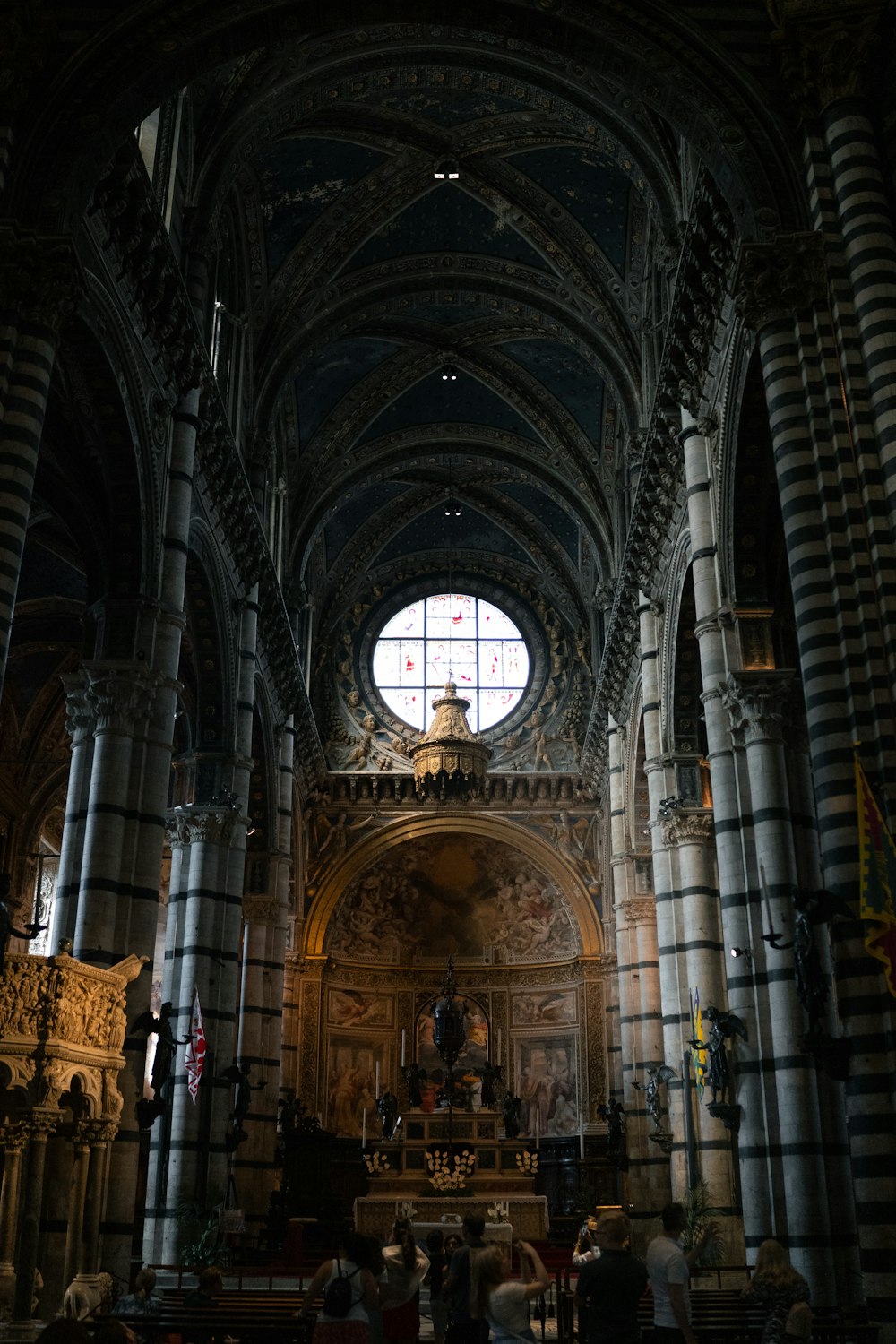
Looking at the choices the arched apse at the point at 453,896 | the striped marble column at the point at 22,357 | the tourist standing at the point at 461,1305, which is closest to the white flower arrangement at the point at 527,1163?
the arched apse at the point at 453,896

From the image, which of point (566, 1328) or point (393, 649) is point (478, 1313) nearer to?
point (566, 1328)

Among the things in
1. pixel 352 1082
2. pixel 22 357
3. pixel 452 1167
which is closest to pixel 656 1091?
pixel 452 1167

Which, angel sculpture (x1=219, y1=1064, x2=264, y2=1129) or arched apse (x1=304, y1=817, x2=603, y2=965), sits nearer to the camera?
angel sculpture (x1=219, y1=1064, x2=264, y2=1129)

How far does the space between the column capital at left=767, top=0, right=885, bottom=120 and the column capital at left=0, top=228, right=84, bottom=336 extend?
827 centimetres

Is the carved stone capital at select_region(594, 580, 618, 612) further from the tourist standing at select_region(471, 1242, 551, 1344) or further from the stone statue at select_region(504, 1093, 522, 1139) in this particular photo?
the tourist standing at select_region(471, 1242, 551, 1344)

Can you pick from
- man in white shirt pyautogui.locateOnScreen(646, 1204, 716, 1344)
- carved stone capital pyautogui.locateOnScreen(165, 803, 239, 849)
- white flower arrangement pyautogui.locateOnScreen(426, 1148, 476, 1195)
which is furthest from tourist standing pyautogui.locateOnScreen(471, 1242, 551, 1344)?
white flower arrangement pyautogui.locateOnScreen(426, 1148, 476, 1195)

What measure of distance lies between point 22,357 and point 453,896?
25.7m

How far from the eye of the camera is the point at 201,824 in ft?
75.1

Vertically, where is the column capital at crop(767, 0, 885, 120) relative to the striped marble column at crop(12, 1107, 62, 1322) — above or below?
above

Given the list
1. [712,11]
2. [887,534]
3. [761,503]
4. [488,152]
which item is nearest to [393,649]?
[488,152]

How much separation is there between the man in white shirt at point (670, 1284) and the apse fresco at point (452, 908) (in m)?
28.4

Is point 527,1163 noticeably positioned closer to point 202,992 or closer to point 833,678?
point 202,992

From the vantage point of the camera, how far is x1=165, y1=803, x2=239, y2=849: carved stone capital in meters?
22.8

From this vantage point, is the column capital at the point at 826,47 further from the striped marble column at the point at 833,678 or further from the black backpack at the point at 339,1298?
the black backpack at the point at 339,1298
